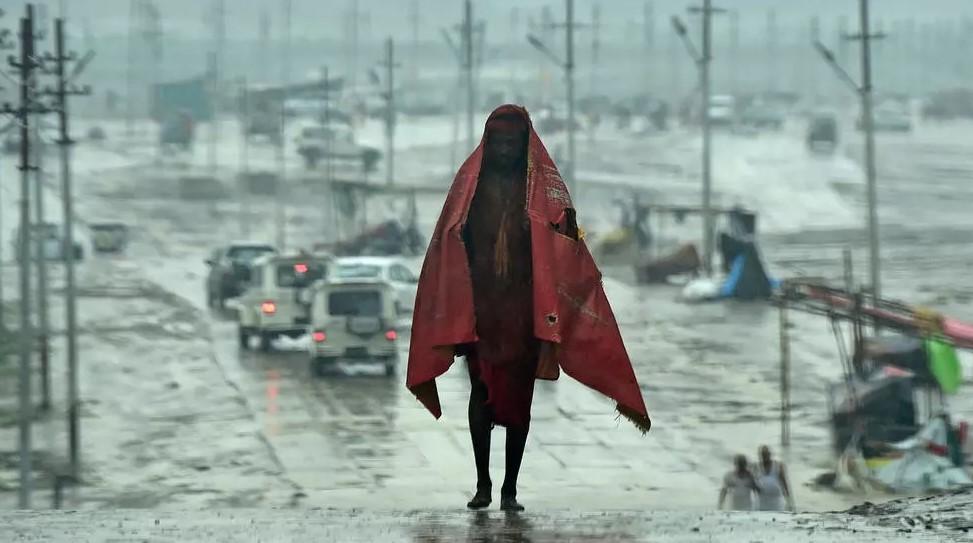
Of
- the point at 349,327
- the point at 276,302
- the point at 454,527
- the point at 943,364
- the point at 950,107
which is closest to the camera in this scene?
the point at 454,527

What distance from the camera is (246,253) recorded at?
4416 cm

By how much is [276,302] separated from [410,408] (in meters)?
6.81

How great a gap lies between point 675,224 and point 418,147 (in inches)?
1481

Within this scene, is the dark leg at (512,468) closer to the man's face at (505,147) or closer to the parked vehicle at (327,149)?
the man's face at (505,147)

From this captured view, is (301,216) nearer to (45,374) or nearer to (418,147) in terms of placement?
(418,147)

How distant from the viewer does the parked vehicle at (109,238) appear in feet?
202

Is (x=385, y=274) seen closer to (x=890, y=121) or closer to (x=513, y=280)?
(x=513, y=280)

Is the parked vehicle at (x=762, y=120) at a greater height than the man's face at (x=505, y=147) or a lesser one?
greater

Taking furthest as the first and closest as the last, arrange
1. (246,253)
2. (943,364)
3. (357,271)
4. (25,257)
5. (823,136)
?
1. (823,136)
2. (246,253)
3. (357,271)
4. (25,257)
5. (943,364)

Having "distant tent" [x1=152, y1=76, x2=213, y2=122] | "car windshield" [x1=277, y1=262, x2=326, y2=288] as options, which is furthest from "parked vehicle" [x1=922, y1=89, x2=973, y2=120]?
"car windshield" [x1=277, y1=262, x2=326, y2=288]

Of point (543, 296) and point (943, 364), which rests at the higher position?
point (543, 296)

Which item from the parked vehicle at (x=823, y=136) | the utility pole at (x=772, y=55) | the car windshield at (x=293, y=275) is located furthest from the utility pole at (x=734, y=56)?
the car windshield at (x=293, y=275)

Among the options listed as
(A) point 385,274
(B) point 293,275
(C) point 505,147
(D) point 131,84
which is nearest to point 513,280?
(C) point 505,147

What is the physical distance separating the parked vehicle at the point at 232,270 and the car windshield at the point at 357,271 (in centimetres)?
306
